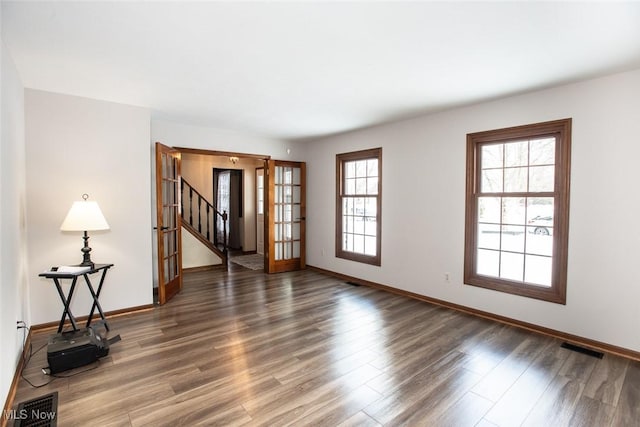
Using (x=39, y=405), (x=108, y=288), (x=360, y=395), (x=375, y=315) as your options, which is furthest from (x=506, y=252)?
(x=108, y=288)

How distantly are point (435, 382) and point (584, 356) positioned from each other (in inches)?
61.9

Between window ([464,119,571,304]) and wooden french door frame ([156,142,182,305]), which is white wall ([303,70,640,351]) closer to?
window ([464,119,571,304])

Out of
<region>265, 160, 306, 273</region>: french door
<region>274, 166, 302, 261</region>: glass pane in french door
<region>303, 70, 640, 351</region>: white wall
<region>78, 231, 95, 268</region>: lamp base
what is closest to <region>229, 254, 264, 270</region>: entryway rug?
<region>265, 160, 306, 273</region>: french door

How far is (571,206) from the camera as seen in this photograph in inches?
127

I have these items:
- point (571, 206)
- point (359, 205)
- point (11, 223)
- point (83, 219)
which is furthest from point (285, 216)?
point (571, 206)

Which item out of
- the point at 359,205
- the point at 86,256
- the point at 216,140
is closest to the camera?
the point at 86,256

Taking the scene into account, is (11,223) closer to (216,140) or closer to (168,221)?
(168,221)

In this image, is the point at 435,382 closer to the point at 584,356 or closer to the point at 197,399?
the point at 584,356

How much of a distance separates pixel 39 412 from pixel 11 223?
142 centimetres

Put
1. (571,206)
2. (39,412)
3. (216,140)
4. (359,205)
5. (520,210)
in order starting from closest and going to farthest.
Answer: (39,412), (571,206), (520,210), (216,140), (359,205)

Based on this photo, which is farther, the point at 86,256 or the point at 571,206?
the point at 86,256

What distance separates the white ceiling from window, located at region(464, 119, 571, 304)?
2.00ft

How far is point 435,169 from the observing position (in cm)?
439

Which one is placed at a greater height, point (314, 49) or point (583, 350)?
point (314, 49)
